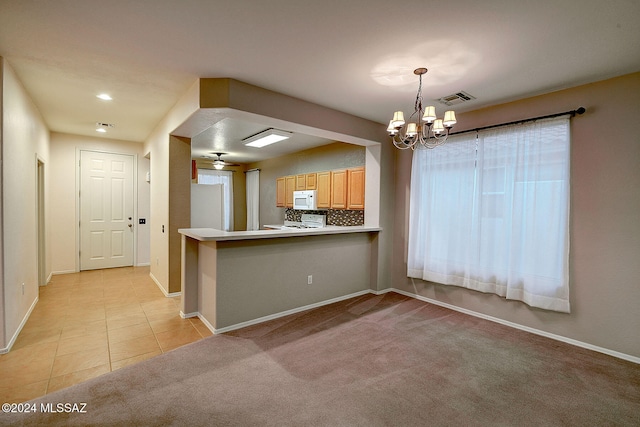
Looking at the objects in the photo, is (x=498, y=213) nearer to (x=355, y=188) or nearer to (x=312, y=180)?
(x=355, y=188)

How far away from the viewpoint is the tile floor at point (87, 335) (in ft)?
7.49

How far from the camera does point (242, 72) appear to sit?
2785mm

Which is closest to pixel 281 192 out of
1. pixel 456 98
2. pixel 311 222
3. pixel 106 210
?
pixel 311 222

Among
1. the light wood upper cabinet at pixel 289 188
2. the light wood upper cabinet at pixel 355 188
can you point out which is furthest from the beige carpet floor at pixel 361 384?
the light wood upper cabinet at pixel 289 188

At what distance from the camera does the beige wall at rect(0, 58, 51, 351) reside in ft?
8.52

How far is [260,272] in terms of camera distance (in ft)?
11.0

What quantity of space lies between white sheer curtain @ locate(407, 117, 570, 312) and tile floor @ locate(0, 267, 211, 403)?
321 cm

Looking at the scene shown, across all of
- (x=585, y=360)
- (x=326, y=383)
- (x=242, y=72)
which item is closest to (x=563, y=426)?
(x=585, y=360)

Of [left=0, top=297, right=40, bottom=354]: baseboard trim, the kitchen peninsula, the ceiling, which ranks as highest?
the ceiling

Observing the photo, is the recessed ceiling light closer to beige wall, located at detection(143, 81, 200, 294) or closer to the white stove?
beige wall, located at detection(143, 81, 200, 294)

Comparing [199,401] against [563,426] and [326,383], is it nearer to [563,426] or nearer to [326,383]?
[326,383]

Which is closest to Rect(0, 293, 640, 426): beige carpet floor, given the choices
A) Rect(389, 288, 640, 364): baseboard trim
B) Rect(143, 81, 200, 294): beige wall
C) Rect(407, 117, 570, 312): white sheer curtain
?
Rect(389, 288, 640, 364): baseboard trim

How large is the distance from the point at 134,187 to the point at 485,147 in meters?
6.56

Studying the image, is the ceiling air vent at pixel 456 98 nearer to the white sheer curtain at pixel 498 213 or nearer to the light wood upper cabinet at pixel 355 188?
the white sheer curtain at pixel 498 213
